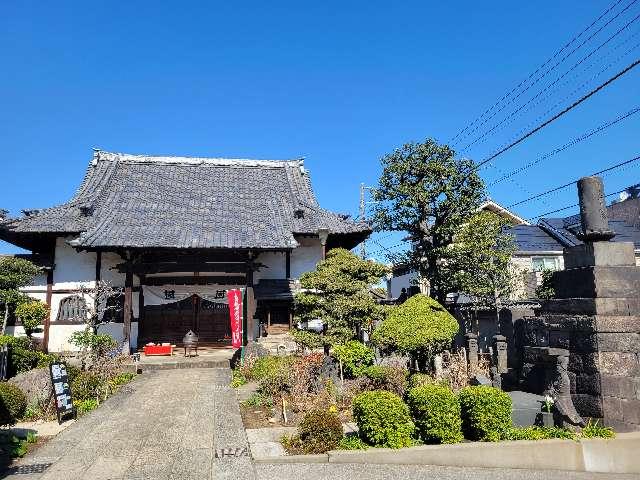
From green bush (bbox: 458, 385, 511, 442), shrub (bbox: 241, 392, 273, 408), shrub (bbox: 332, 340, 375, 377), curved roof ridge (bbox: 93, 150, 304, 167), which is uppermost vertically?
curved roof ridge (bbox: 93, 150, 304, 167)

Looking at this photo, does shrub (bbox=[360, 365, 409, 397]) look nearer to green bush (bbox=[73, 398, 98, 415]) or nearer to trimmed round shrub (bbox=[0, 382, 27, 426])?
green bush (bbox=[73, 398, 98, 415])

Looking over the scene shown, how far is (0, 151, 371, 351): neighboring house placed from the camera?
18.1 m

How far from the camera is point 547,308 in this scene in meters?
9.72

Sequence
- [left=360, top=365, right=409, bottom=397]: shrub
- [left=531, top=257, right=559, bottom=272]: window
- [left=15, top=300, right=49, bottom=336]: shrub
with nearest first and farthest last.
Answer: [left=360, top=365, right=409, bottom=397]: shrub → [left=15, top=300, right=49, bottom=336]: shrub → [left=531, top=257, right=559, bottom=272]: window

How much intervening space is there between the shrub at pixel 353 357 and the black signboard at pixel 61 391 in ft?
20.5

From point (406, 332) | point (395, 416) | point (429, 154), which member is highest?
point (429, 154)

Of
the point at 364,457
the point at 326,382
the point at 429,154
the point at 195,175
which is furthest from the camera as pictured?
the point at 195,175

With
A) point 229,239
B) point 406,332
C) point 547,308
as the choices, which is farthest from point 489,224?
point 229,239

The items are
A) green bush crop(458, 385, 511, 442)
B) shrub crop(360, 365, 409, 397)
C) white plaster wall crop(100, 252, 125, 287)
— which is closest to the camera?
green bush crop(458, 385, 511, 442)

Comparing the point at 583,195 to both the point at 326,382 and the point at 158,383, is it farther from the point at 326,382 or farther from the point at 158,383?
the point at 158,383

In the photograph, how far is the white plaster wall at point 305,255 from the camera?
2089cm

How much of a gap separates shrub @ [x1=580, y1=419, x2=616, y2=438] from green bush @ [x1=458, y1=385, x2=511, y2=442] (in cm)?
140

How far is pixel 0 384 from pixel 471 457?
850cm

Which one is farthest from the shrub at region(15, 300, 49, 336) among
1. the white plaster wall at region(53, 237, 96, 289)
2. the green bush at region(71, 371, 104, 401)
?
the green bush at region(71, 371, 104, 401)
